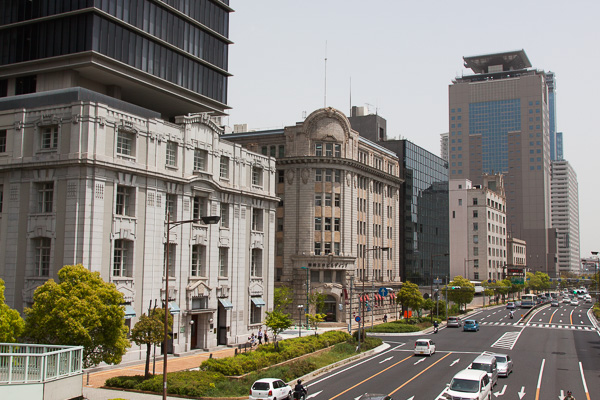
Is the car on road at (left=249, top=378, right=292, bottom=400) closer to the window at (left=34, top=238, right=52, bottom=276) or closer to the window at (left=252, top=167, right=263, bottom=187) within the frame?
the window at (left=34, top=238, right=52, bottom=276)

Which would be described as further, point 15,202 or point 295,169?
point 295,169

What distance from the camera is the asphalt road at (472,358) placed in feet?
128

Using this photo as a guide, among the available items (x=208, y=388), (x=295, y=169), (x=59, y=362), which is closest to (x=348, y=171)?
(x=295, y=169)

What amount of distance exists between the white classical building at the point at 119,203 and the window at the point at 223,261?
11 cm

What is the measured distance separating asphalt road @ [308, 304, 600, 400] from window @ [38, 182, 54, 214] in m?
24.1

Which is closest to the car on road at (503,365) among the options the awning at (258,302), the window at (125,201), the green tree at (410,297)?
the awning at (258,302)

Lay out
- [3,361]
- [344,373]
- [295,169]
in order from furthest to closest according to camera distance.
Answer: [295,169] → [344,373] → [3,361]

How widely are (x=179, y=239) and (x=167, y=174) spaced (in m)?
5.99

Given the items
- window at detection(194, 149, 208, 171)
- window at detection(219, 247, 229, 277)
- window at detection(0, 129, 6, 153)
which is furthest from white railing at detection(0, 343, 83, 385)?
window at detection(219, 247, 229, 277)

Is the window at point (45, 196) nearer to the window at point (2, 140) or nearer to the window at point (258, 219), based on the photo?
the window at point (2, 140)

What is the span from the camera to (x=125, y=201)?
48750 mm

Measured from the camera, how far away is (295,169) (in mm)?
86562

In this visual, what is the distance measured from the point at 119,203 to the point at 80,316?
1547cm

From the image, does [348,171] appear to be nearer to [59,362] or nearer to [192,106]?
[192,106]
